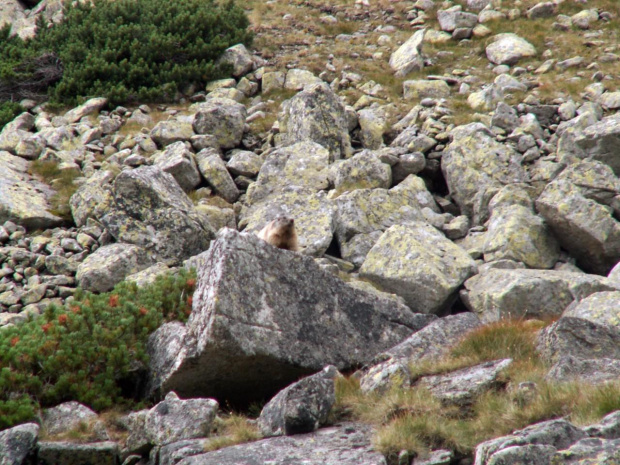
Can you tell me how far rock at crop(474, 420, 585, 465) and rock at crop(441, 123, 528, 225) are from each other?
40.7ft

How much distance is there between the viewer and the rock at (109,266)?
15680mm

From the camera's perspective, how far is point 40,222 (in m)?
18.5

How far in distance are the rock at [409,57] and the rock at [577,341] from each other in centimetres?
1824

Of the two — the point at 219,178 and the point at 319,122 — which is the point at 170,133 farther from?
the point at 319,122

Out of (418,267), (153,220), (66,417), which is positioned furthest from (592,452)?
(153,220)

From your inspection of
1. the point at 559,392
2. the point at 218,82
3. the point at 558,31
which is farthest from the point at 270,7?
the point at 559,392

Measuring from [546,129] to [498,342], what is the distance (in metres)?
13.4

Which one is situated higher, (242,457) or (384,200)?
(242,457)

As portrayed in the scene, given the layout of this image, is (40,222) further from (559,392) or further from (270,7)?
(270,7)

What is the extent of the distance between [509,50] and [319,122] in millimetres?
9262

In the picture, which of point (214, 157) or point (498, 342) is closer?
point (498, 342)

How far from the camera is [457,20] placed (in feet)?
93.9

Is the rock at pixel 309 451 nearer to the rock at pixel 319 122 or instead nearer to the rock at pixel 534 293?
the rock at pixel 534 293

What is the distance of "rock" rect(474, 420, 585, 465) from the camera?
6.14 meters
